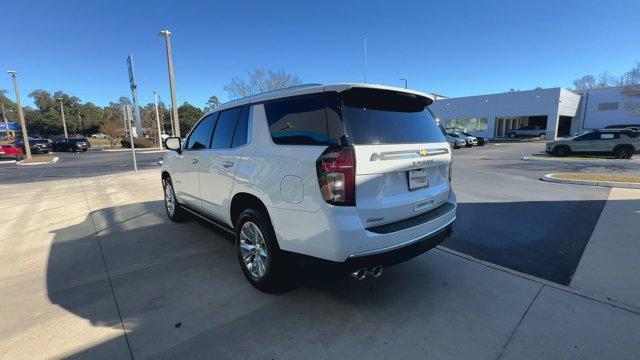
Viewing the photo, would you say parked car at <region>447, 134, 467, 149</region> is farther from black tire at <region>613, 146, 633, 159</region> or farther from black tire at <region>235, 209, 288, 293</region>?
black tire at <region>235, 209, 288, 293</region>

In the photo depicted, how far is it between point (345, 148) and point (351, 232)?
2.13 ft

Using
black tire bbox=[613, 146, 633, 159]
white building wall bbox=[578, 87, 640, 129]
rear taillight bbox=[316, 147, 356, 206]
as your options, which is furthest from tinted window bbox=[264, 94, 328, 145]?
white building wall bbox=[578, 87, 640, 129]

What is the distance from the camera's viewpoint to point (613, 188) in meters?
8.51

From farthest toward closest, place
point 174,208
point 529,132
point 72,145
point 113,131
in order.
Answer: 1. point 113,131
2. point 529,132
3. point 72,145
4. point 174,208

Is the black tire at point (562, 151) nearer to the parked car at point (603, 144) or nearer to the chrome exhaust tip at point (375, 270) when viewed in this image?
the parked car at point (603, 144)

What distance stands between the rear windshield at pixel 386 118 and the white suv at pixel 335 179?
12 millimetres

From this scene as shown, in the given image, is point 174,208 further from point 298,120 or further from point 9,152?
point 9,152

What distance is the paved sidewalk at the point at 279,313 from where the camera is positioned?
2.55m

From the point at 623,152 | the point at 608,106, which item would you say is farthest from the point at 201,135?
the point at 608,106

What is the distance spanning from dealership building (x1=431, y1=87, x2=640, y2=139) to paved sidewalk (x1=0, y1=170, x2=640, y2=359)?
3698 centimetres

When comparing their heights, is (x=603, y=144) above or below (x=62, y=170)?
above

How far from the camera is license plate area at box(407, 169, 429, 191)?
9.79ft

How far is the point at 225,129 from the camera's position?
4.05 m

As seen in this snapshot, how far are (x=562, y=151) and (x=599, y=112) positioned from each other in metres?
33.0
